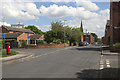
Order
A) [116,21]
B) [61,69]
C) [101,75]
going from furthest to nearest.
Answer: [116,21] → [61,69] → [101,75]

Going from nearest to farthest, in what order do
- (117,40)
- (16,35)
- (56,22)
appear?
(117,40) → (16,35) → (56,22)

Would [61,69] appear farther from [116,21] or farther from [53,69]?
[116,21]

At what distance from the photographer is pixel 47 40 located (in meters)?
49.3

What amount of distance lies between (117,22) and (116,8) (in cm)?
255

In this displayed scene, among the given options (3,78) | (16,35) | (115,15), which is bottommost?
(3,78)

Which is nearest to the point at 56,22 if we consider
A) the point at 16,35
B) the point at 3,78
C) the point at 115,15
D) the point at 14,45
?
the point at 16,35

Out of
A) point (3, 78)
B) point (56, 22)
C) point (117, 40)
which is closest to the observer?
point (3, 78)

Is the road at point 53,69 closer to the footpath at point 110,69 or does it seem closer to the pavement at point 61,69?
the pavement at point 61,69

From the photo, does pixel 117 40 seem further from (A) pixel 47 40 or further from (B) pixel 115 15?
(A) pixel 47 40

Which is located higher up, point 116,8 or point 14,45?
point 116,8

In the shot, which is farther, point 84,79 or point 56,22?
point 56,22

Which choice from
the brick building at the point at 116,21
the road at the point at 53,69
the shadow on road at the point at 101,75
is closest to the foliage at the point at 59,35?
Result: the brick building at the point at 116,21

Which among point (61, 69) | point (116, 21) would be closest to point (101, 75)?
point (61, 69)

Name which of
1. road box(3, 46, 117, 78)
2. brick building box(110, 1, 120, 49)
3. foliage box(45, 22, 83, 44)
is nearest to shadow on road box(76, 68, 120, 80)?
road box(3, 46, 117, 78)
